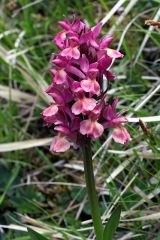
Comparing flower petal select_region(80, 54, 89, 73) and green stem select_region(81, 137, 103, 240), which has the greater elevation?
flower petal select_region(80, 54, 89, 73)

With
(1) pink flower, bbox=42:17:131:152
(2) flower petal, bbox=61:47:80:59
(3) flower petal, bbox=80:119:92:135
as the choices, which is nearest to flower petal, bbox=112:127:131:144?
(1) pink flower, bbox=42:17:131:152

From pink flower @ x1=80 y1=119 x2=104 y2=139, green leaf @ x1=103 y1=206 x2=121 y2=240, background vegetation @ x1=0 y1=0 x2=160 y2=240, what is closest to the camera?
pink flower @ x1=80 y1=119 x2=104 y2=139

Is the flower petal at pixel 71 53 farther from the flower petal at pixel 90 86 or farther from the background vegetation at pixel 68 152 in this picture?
the background vegetation at pixel 68 152

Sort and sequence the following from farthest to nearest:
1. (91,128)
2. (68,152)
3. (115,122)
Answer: (68,152) → (115,122) → (91,128)

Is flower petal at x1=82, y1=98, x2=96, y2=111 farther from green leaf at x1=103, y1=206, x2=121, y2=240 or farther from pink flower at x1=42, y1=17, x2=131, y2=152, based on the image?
green leaf at x1=103, y1=206, x2=121, y2=240

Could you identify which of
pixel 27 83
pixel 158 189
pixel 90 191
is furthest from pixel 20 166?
pixel 90 191

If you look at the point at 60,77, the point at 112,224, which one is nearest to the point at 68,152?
the point at 112,224

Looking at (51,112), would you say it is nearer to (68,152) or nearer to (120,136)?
(120,136)
